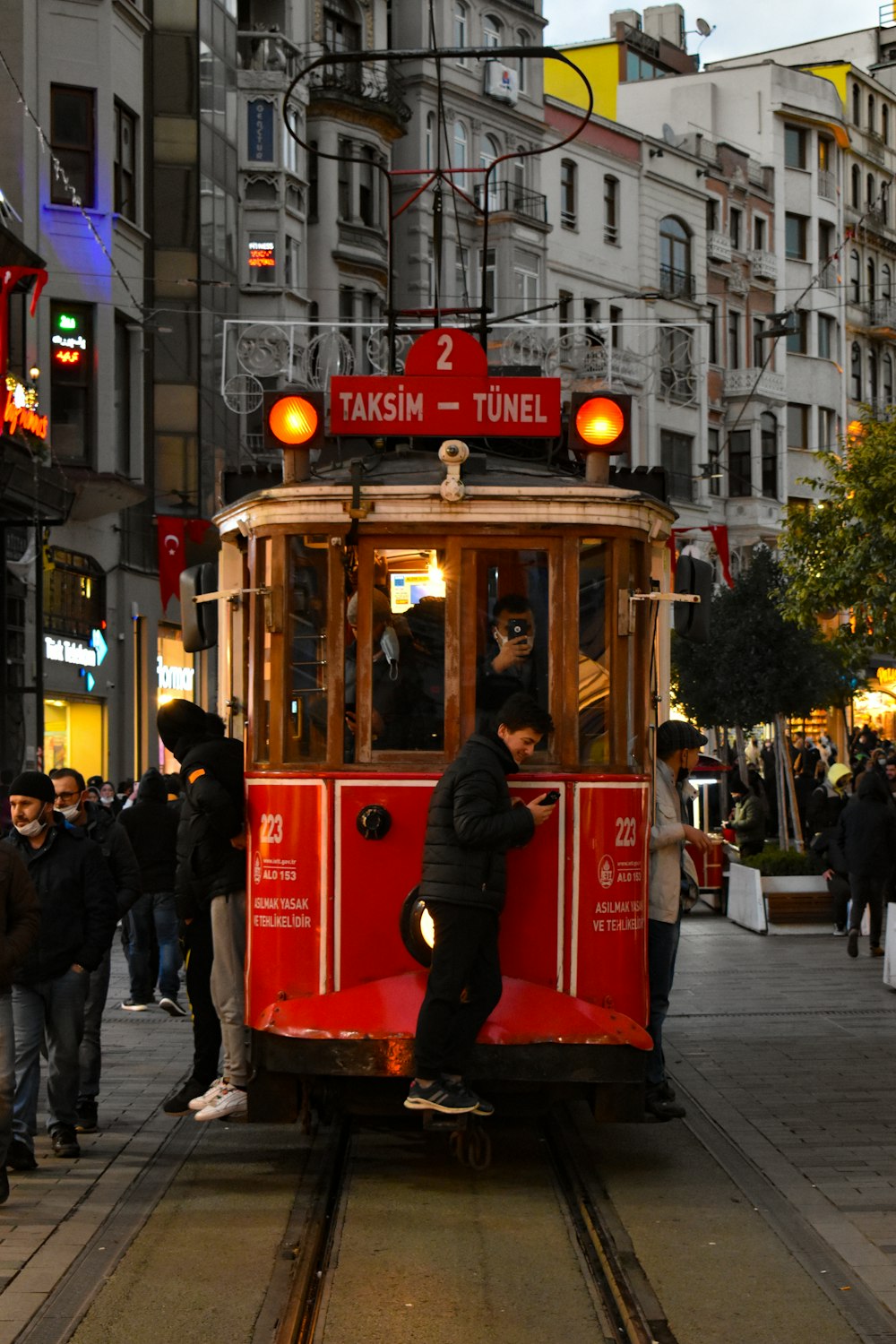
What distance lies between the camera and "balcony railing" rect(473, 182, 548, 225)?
52.5m

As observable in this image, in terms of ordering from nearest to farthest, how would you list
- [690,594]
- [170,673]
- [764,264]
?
[690,594] < [170,673] < [764,264]

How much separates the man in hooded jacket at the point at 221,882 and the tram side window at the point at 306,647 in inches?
16.5

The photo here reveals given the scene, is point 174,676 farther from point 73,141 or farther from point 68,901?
point 68,901

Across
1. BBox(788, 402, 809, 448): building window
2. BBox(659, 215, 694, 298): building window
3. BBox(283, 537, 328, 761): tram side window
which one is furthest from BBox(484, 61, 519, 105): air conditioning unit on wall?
BBox(283, 537, 328, 761): tram side window

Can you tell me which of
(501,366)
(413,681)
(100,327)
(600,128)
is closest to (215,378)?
(100,327)

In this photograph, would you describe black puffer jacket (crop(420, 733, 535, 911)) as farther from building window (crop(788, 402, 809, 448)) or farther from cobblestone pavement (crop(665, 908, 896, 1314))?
building window (crop(788, 402, 809, 448))

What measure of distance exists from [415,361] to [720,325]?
170 ft

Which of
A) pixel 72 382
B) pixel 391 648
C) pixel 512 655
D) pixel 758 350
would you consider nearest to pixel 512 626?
pixel 512 655

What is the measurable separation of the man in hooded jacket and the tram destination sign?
1.56 m

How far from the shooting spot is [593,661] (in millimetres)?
8781

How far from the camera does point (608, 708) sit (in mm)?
8781

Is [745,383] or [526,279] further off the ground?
[526,279]

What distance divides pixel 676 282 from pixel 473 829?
171ft

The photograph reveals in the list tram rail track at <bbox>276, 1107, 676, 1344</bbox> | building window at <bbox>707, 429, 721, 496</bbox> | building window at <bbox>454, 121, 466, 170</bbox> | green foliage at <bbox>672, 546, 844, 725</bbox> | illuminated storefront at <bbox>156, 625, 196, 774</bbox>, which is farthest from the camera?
building window at <bbox>707, 429, 721, 496</bbox>
